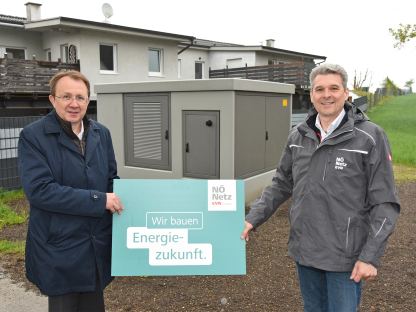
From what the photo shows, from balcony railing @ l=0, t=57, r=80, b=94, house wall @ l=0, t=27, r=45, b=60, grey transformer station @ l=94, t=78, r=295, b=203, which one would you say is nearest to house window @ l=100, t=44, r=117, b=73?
house wall @ l=0, t=27, r=45, b=60

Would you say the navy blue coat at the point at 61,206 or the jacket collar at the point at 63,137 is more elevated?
the jacket collar at the point at 63,137

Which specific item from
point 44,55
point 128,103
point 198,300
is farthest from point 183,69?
point 198,300

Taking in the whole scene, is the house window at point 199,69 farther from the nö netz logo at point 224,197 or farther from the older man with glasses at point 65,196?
the older man with glasses at point 65,196

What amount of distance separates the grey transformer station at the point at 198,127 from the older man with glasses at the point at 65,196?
3.99 meters

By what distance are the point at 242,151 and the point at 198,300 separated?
3217 millimetres

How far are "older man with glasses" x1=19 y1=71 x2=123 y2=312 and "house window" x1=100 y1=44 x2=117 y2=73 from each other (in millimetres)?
17393

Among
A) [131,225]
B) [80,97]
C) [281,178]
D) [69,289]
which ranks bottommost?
[69,289]

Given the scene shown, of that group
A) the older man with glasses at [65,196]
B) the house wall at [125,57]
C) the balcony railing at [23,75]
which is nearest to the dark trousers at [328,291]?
the older man with glasses at [65,196]

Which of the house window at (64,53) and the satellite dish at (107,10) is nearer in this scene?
the house window at (64,53)

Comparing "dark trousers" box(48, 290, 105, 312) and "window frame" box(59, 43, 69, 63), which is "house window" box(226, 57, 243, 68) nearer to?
"window frame" box(59, 43, 69, 63)

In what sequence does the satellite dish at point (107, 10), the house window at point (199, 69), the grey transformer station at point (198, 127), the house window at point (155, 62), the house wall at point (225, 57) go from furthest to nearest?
the house window at point (199, 69) → the house wall at point (225, 57) → the satellite dish at point (107, 10) → the house window at point (155, 62) → the grey transformer station at point (198, 127)

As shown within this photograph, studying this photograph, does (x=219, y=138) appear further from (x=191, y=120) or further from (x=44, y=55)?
(x=44, y=55)

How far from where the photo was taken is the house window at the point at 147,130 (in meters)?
7.06

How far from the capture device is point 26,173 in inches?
89.4
